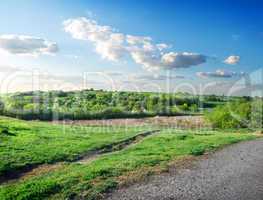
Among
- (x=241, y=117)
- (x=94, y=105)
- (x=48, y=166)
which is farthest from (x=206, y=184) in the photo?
(x=94, y=105)

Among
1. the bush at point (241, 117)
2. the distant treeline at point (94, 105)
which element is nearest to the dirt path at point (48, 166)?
the bush at point (241, 117)

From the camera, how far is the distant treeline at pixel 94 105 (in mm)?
48312

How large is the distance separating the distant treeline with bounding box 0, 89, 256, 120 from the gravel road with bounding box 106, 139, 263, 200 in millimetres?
36375

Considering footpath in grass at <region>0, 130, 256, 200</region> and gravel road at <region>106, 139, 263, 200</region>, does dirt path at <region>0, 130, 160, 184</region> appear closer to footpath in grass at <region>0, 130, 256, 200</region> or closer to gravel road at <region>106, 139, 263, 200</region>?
footpath in grass at <region>0, 130, 256, 200</region>

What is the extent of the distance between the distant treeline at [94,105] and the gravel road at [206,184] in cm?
3637

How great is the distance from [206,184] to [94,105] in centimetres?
4954

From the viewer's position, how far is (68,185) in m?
10.5

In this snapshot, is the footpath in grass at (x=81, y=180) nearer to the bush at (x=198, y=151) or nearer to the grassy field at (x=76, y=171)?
the grassy field at (x=76, y=171)

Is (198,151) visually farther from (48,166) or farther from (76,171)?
(48,166)

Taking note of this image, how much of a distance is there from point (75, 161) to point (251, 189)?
8.69 m

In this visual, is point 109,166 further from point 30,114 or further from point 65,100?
point 65,100

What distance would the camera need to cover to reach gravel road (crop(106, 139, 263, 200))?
979 centimetres

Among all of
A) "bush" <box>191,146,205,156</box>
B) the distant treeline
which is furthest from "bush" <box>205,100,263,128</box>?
"bush" <box>191,146,205,156</box>

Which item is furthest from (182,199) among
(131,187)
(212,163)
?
(212,163)
